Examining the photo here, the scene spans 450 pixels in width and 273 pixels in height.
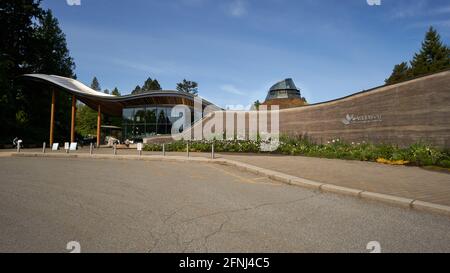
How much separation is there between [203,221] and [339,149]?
14465mm

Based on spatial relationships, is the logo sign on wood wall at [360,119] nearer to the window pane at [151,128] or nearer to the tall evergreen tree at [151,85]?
the window pane at [151,128]

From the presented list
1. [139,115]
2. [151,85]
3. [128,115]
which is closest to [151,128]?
[139,115]

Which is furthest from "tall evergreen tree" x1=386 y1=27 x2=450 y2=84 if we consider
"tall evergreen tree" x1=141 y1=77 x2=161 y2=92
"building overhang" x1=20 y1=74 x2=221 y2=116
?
"tall evergreen tree" x1=141 y1=77 x2=161 y2=92

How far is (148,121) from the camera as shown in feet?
133

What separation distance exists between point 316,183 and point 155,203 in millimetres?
4480

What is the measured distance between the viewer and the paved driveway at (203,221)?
4133 mm

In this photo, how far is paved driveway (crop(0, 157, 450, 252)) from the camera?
4.13 meters

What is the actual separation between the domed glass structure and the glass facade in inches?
1766

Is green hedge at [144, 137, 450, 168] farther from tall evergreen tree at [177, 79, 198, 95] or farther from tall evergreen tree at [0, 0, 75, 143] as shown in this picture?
tall evergreen tree at [177, 79, 198, 95]

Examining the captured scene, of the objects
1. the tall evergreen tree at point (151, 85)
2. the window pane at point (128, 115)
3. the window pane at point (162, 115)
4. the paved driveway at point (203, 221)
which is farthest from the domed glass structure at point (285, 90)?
the paved driveway at point (203, 221)

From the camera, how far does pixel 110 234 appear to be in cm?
450

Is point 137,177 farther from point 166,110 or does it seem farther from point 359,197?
point 166,110

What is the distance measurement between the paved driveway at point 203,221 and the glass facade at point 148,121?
31854mm
